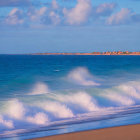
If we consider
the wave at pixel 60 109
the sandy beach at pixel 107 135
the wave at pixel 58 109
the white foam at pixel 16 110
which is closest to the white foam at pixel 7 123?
the wave at pixel 60 109

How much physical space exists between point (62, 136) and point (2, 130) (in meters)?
2.47

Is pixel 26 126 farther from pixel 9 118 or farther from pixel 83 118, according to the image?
pixel 83 118

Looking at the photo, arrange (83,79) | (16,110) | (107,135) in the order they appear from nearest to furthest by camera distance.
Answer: (107,135)
(16,110)
(83,79)

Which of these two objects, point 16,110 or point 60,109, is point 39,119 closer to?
point 16,110

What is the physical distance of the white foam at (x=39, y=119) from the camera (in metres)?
9.96

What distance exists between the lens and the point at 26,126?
30.9ft

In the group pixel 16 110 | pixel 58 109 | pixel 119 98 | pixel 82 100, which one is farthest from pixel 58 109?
pixel 119 98

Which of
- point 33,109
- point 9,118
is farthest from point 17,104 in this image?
point 9,118

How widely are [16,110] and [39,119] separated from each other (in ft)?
4.76

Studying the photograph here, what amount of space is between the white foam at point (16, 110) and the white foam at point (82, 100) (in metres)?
2.49

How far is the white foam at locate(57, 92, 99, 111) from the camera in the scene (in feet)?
42.7

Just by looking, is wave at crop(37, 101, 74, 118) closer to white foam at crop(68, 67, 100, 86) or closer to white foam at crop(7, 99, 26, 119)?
white foam at crop(7, 99, 26, 119)

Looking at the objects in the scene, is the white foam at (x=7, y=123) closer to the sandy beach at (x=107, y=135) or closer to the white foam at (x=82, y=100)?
the sandy beach at (x=107, y=135)

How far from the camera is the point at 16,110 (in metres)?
11.5
